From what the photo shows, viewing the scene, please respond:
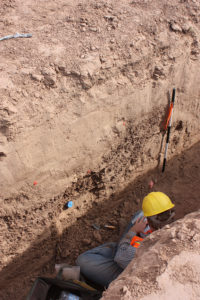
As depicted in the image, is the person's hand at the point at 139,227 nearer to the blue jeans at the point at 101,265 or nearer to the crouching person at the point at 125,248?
the crouching person at the point at 125,248

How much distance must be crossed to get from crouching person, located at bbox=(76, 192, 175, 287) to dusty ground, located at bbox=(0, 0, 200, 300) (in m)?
0.48

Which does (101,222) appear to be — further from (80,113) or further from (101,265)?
(80,113)

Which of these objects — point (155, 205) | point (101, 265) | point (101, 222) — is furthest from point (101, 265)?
point (155, 205)

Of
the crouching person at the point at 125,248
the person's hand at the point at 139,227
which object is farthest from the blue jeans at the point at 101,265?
the person's hand at the point at 139,227

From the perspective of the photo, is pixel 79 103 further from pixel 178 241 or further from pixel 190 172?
pixel 190 172

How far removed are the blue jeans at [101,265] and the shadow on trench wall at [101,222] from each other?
40 cm

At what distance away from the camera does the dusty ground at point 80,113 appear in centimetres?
252

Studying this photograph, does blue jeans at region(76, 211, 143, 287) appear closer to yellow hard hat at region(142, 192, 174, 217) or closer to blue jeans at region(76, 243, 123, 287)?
blue jeans at region(76, 243, 123, 287)

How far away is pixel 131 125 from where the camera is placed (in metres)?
3.21

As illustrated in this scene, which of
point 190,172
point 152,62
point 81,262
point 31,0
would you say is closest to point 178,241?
point 81,262

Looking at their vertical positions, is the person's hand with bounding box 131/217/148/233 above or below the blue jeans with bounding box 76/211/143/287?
above

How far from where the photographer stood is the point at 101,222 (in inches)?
136

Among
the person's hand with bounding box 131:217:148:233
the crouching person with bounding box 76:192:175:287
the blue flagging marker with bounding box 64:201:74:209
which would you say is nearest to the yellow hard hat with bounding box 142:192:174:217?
the crouching person with bounding box 76:192:175:287

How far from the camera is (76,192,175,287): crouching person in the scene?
2.35m
